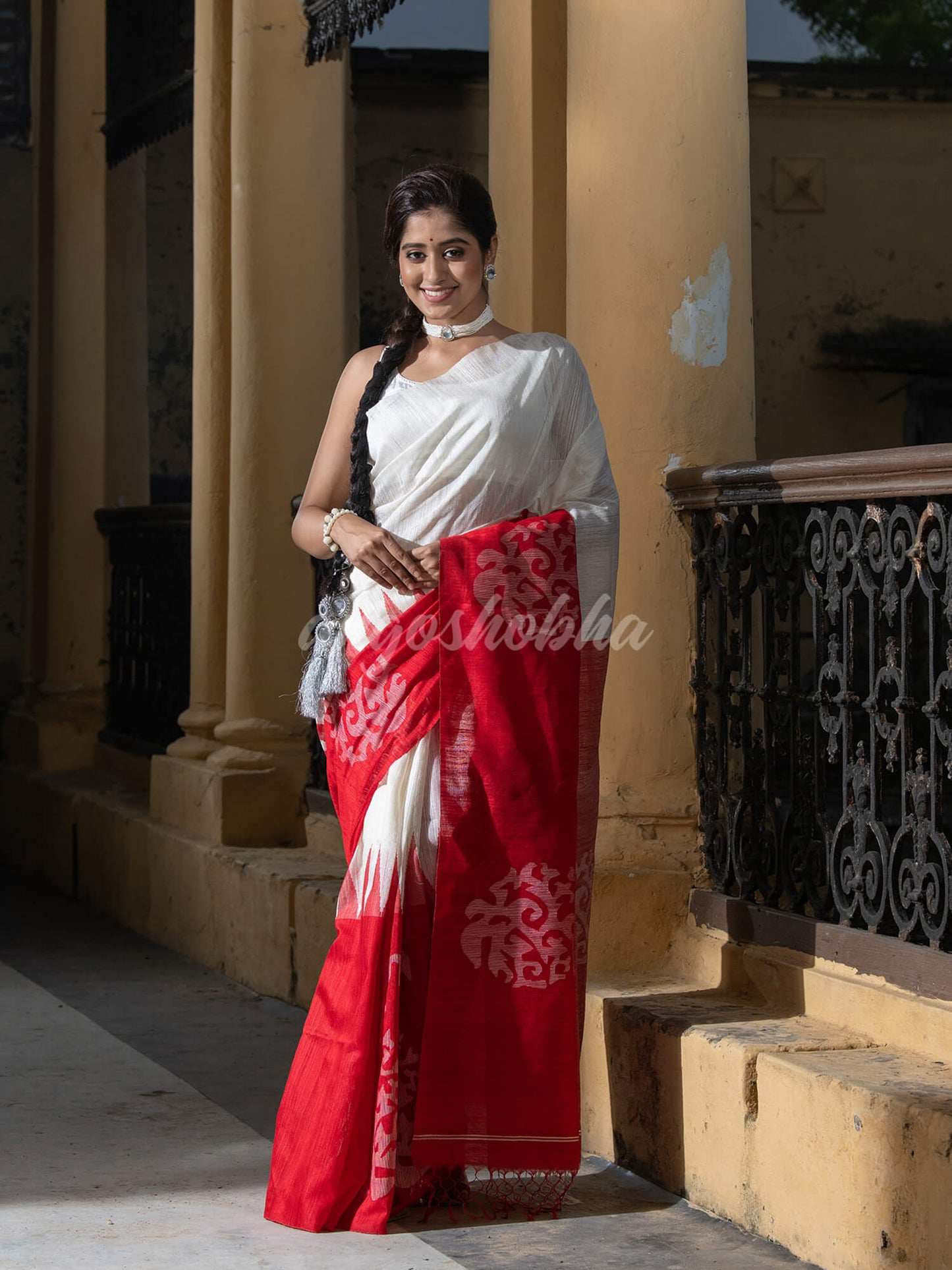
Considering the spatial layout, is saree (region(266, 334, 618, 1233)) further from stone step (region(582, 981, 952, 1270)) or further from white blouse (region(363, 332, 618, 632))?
stone step (region(582, 981, 952, 1270))

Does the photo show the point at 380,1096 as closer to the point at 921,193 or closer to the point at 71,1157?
the point at 71,1157

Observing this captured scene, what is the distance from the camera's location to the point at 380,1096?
11.2 ft

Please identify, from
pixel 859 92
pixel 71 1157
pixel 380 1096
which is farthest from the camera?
pixel 859 92

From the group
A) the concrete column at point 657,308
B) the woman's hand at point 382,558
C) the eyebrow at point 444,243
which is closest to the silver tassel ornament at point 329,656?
the woman's hand at point 382,558

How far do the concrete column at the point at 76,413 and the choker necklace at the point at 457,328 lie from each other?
5.20m

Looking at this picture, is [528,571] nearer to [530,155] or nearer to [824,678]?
[824,678]

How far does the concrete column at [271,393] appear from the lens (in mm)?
6254

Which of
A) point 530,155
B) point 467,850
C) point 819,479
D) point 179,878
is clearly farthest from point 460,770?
point 179,878


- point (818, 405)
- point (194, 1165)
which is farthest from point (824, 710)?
point (818, 405)

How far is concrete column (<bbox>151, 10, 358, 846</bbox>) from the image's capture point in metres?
6.25

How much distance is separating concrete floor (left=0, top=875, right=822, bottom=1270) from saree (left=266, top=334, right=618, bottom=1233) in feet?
0.45

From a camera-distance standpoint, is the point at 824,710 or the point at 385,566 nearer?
the point at 385,566

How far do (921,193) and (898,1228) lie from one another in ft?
28.5

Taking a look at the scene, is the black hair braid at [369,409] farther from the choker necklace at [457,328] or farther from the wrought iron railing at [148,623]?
the wrought iron railing at [148,623]
